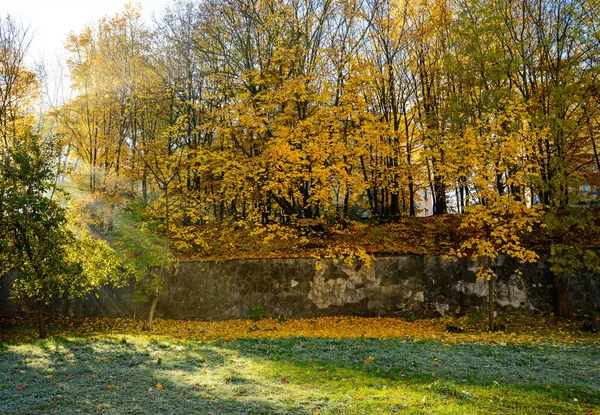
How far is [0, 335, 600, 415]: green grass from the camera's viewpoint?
6.14 metres

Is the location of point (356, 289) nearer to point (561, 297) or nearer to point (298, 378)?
point (561, 297)

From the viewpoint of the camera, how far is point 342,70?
59.9ft

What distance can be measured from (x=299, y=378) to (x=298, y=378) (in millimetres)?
18

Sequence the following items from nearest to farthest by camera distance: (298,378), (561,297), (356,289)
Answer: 1. (298,378)
2. (561,297)
3. (356,289)

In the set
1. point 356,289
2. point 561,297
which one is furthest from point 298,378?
point 561,297

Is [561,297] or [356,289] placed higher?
[356,289]

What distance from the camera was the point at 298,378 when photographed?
7812mm

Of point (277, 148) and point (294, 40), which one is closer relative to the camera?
point (277, 148)

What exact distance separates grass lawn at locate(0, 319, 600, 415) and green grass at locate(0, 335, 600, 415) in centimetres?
2

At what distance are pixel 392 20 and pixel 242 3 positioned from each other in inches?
266

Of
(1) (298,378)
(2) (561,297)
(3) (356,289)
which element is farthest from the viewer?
(3) (356,289)

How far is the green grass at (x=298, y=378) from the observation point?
20.1ft

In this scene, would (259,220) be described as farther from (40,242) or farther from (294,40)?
(40,242)

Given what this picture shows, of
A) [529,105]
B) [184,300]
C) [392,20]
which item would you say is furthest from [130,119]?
[529,105]
